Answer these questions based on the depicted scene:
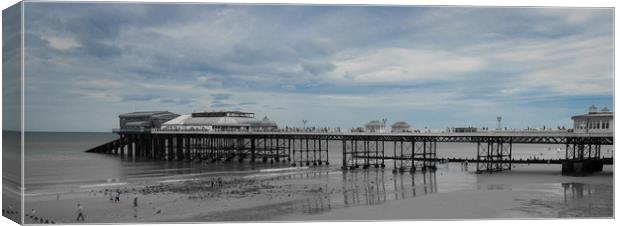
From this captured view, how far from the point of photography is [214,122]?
200 feet

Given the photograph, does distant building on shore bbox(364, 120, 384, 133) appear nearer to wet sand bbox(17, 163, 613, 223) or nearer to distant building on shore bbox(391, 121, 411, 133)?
distant building on shore bbox(391, 121, 411, 133)

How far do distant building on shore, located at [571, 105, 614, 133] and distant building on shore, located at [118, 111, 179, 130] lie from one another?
3196 centimetres

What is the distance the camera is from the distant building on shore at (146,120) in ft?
183

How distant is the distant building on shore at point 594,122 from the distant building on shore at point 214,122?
1007 inches

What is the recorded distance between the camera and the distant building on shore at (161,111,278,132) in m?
56.9

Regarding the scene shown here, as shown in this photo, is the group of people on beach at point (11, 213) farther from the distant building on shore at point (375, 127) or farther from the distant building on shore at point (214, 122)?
the distant building on shore at point (214, 122)

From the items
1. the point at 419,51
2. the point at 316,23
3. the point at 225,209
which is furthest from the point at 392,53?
the point at 225,209

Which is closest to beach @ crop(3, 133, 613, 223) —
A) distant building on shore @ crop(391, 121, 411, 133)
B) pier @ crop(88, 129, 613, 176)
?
pier @ crop(88, 129, 613, 176)

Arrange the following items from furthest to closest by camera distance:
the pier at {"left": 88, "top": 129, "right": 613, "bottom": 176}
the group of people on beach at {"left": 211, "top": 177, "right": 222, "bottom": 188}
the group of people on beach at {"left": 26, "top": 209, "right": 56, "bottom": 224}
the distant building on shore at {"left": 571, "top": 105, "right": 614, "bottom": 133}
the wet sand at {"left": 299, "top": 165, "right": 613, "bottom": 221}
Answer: the pier at {"left": 88, "top": 129, "right": 613, "bottom": 176} → the group of people on beach at {"left": 211, "top": 177, "right": 222, "bottom": 188} → the distant building on shore at {"left": 571, "top": 105, "right": 614, "bottom": 133} → the wet sand at {"left": 299, "top": 165, "right": 613, "bottom": 221} → the group of people on beach at {"left": 26, "top": 209, "right": 56, "bottom": 224}

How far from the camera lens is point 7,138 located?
82.0ft

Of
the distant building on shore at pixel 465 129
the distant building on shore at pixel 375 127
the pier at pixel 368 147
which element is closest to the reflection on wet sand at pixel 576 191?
the pier at pixel 368 147

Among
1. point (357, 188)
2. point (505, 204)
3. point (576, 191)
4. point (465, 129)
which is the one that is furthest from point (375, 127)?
point (505, 204)

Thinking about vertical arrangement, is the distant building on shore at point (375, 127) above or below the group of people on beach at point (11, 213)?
above

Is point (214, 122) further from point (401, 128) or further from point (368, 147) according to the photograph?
point (401, 128)
